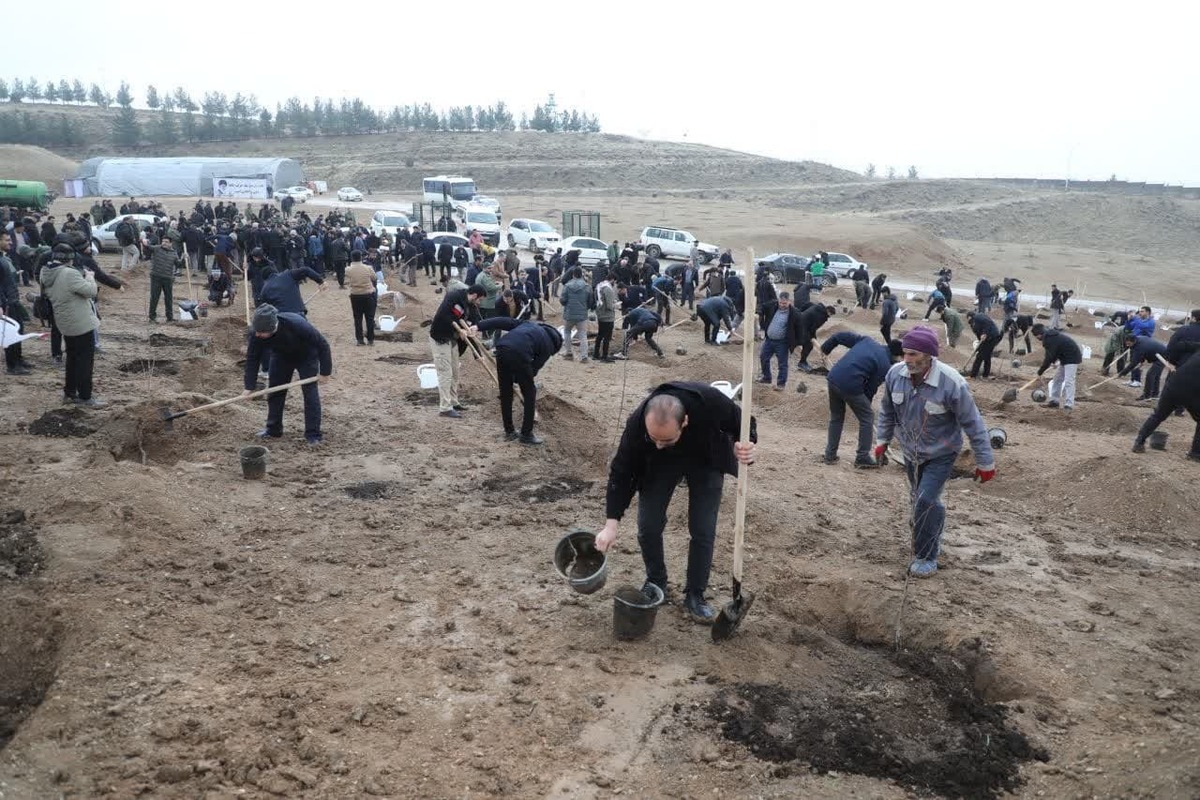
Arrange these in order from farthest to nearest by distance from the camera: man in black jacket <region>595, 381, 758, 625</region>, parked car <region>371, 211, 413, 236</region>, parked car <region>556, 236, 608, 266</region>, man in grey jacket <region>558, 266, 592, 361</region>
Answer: parked car <region>371, 211, 413, 236</region>
parked car <region>556, 236, 608, 266</region>
man in grey jacket <region>558, 266, 592, 361</region>
man in black jacket <region>595, 381, 758, 625</region>

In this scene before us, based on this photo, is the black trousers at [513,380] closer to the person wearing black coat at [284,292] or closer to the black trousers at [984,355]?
the person wearing black coat at [284,292]

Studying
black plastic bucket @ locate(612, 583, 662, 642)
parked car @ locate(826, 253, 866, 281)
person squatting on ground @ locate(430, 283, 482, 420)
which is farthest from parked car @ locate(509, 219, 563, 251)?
black plastic bucket @ locate(612, 583, 662, 642)

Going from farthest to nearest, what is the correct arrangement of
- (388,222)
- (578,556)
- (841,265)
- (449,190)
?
1. (449,190)
2. (388,222)
3. (841,265)
4. (578,556)

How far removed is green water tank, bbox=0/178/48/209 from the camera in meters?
34.2

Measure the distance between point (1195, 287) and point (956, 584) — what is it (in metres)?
35.3

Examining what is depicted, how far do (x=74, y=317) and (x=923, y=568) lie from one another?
7794 mm

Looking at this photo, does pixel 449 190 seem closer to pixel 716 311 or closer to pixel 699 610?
pixel 716 311

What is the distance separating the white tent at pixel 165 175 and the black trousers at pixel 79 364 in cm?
4628

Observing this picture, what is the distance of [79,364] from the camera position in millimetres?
8305

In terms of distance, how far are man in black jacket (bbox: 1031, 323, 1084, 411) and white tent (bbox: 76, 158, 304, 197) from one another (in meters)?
48.5

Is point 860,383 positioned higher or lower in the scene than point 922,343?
lower

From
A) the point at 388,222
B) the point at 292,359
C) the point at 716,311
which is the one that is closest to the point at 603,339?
the point at 716,311

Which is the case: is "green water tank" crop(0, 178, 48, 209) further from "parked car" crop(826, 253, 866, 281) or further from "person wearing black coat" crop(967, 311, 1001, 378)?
"person wearing black coat" crop(967, 311, 1001, 378)

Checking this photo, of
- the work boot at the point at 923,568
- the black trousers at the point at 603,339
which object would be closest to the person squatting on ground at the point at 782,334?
the black trousers at the point at 603,339
